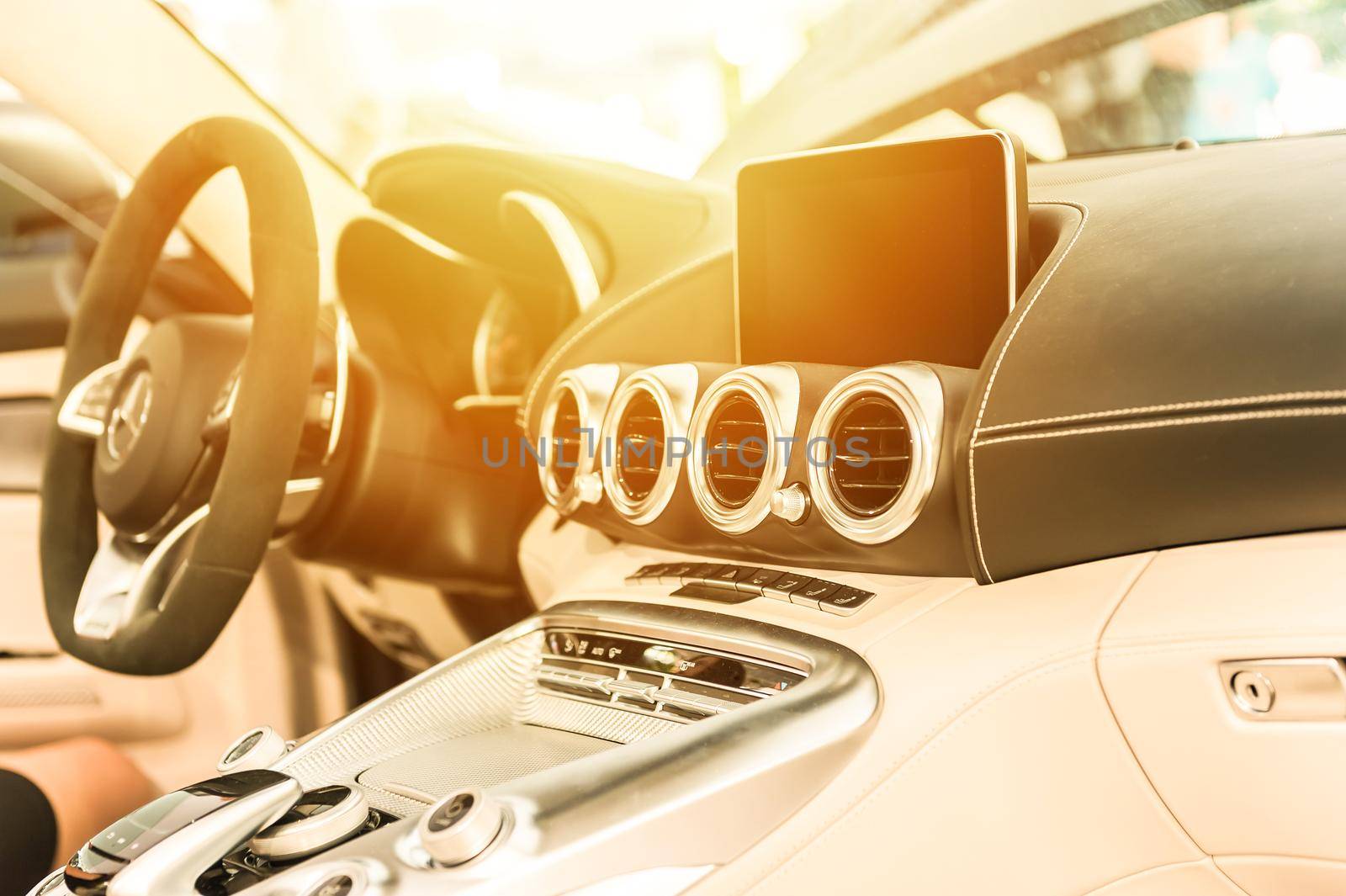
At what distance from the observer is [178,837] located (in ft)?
2.30

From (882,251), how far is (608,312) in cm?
38

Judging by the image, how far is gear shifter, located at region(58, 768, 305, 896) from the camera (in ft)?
2.24

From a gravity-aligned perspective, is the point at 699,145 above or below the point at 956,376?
above

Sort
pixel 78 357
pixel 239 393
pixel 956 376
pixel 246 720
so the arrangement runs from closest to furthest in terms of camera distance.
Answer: pixel 956 376 → pixel 239 393 → pixel 78 357 → pixel 246 720

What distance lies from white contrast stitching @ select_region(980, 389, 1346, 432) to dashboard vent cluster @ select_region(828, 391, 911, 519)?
0.10 meters

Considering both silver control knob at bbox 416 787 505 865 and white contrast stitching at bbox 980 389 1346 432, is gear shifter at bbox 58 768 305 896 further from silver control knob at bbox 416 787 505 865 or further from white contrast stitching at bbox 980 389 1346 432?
white contrast stitching at bbox 980 389 1346 432

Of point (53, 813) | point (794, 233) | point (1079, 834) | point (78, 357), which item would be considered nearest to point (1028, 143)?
point (794, 233)

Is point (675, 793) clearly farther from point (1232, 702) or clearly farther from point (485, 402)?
point (485, 402)

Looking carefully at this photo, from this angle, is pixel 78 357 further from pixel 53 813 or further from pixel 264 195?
pixel 53 813

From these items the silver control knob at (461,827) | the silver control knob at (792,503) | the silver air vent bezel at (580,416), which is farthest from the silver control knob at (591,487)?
the silver control knob at (461,827)

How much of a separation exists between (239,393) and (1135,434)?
2.48 ft

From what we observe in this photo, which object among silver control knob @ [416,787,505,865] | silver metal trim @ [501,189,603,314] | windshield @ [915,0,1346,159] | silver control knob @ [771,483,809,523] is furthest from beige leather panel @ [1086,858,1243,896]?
silver metal trim @ [501,189,603,314]

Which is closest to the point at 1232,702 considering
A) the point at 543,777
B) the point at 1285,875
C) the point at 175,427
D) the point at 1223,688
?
the point at 1223,688

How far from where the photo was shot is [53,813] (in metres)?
1.34
